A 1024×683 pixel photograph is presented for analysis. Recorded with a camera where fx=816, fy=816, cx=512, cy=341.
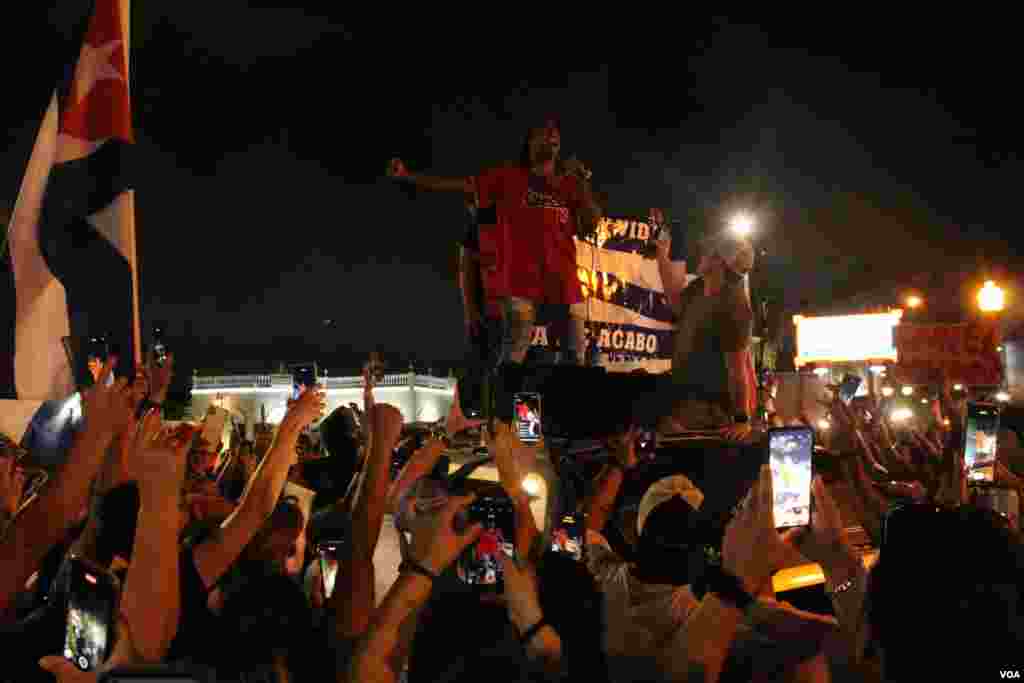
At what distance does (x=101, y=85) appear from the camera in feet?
19.2

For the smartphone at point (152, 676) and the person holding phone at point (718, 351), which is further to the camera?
the person holding phone at point (718, 351)

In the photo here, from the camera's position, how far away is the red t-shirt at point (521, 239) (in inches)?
212

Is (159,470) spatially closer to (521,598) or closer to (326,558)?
(521,598)

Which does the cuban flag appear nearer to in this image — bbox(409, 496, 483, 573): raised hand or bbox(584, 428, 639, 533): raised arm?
bbox(584, 428, 639, 533): raised arm

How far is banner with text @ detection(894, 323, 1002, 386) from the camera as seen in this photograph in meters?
11.1

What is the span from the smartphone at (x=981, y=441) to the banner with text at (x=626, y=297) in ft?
7.20

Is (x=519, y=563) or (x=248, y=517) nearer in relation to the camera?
(x=248, y=517)

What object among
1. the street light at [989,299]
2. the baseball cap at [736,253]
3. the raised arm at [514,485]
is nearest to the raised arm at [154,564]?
the raised arm at [514,485]

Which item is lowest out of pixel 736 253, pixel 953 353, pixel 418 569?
pixel 418 569

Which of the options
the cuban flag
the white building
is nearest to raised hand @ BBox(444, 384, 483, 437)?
the cuban flag

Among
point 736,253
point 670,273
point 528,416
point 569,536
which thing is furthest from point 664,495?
point 670,273

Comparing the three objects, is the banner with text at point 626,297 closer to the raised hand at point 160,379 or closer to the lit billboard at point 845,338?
the raised hand at point 160,379

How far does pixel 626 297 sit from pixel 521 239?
1.15 m

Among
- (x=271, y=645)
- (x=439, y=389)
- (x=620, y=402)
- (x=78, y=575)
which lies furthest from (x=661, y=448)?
(x=439, y=389)
